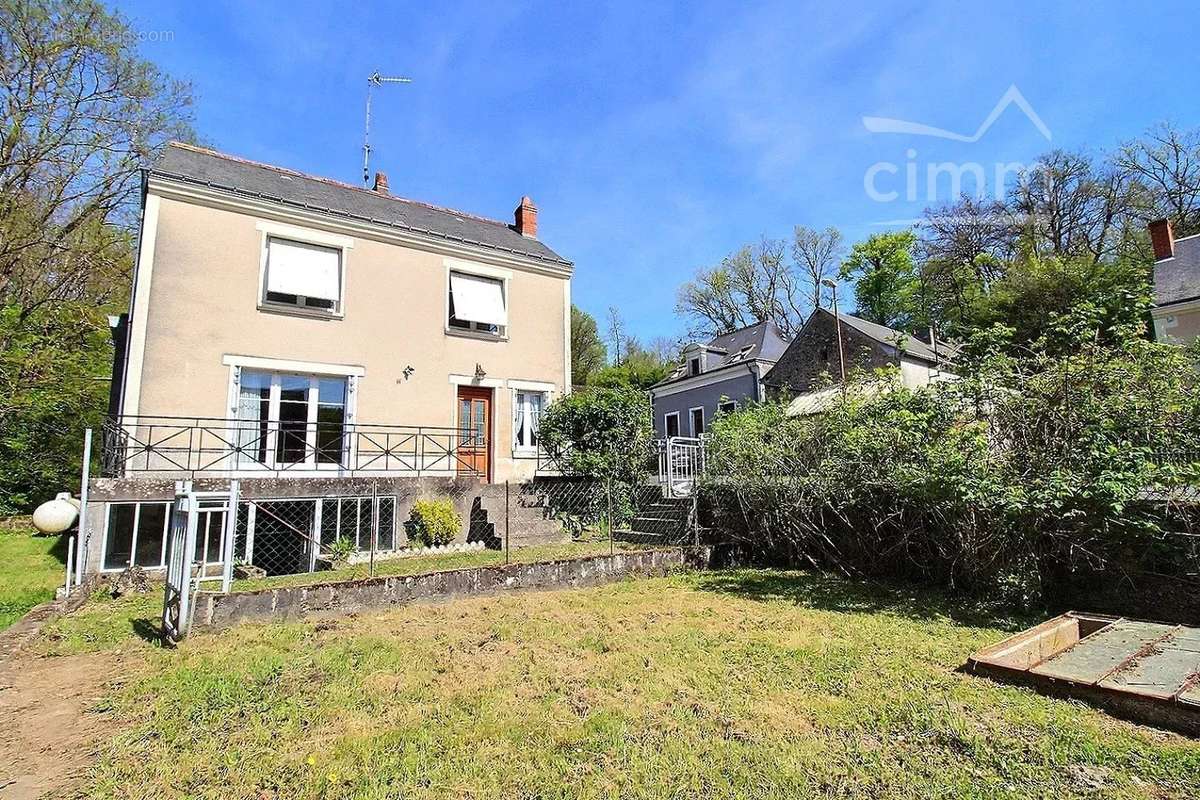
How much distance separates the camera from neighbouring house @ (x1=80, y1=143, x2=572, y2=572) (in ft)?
35.1

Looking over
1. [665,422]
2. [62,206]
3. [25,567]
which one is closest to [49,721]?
[25,567]

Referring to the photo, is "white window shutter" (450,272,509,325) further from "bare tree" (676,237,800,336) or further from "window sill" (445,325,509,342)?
"bare tree" (676,237,800,336)

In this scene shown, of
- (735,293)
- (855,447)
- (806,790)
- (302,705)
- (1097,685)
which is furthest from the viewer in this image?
(735,293)

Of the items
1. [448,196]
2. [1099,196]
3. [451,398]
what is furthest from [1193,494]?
[1099,196]

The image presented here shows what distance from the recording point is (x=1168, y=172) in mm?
25781

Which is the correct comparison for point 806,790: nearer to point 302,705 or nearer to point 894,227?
point 302,705

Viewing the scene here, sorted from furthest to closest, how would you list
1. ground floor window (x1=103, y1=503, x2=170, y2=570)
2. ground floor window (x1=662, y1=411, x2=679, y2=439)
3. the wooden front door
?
1. ground floor window (x1=662, y1=411, x2=679, y2=439)
2. the wooden front door
3. ground floor window (x1=103, y1=503, x2=170, y2=570)

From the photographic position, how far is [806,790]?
10.3 feet

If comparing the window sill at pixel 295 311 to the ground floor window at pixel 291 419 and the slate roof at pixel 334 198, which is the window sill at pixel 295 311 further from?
the slate roof at pixel 334 198

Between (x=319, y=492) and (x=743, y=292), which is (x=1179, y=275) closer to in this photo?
(x=319, y=492)

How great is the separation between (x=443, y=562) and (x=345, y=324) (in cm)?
630

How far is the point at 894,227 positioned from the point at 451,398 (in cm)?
3445

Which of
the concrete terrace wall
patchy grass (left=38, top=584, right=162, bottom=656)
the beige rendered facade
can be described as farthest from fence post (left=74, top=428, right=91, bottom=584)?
the concrete terrace wall

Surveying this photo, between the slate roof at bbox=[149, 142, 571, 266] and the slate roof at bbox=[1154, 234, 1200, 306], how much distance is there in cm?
1731
